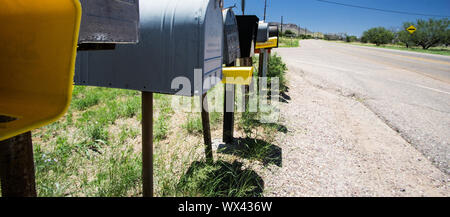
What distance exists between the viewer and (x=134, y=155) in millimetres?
2471

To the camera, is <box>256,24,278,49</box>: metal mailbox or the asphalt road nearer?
the asphalt road

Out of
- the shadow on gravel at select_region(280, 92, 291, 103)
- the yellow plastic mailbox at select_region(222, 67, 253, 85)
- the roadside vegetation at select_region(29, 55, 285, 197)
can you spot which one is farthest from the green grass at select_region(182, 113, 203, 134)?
the shadow on gravel at select_region(280, 92, 291, 103)

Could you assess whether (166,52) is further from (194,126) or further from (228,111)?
(194,126)

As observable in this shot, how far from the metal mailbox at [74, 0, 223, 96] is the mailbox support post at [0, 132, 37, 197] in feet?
2.29

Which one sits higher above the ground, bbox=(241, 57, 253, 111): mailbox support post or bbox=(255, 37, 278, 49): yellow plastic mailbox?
bbox=(255, 37, 278, 49): yellow plastic mailbox

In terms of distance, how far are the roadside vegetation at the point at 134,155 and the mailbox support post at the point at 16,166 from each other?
0.98 meters

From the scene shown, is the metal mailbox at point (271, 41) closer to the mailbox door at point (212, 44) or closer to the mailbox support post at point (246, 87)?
the mailbox support post at point (246, 87)

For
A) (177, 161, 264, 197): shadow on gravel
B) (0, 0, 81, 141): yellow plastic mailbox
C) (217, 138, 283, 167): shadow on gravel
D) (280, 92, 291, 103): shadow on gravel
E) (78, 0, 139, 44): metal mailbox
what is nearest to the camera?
(0, 0, 81, 141): yellow plastic mailbox

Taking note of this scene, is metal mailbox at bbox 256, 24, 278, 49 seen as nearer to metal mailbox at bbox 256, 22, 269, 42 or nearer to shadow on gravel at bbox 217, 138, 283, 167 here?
metal mailbox at bbox 256, 22, 269, 42

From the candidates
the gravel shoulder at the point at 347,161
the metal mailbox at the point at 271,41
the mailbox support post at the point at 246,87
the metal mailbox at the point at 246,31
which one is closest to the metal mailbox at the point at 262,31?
the metal mailbox at the point at 271,41

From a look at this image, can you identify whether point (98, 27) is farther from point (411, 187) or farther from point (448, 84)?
point (448, 84)

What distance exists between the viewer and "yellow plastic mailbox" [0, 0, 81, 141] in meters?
0.63

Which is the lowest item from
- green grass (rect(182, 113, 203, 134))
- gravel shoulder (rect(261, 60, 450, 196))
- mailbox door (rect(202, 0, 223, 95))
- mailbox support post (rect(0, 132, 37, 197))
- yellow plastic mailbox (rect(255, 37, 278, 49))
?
gravel shoulder (rect(261, 60, 450, 196))
